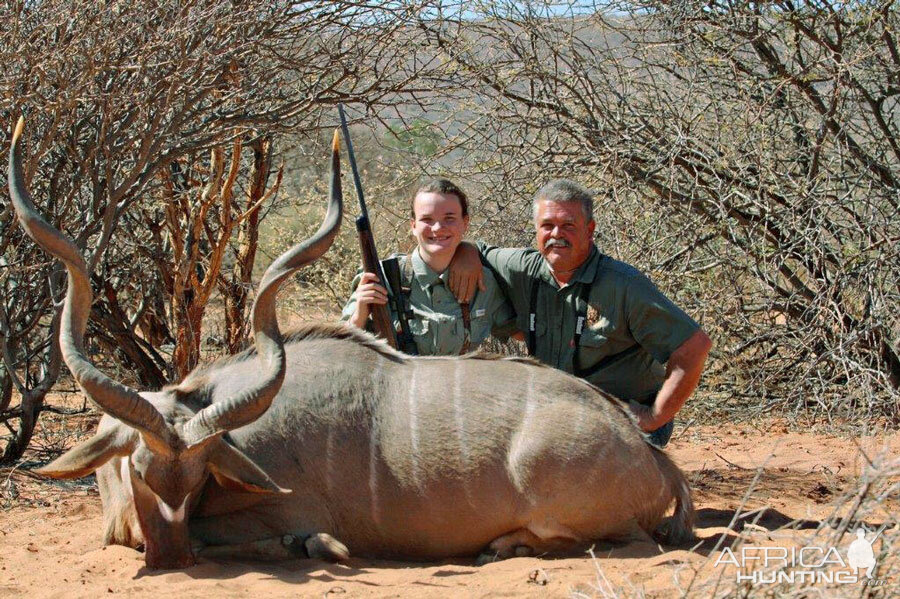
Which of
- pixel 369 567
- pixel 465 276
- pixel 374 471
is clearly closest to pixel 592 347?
pixel 465 276

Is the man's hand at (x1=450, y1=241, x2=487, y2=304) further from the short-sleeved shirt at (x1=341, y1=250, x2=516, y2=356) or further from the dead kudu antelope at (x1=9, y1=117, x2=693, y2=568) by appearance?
the dead kudu antelope at (x1=9, y1=117, x2=693, y2=568)

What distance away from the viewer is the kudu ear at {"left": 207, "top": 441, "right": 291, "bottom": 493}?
3877mm

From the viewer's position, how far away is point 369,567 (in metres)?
4.00

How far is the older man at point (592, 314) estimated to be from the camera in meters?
4.42

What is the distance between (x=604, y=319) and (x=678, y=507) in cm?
83

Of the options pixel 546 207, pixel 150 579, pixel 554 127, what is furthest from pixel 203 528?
pixel 554 127

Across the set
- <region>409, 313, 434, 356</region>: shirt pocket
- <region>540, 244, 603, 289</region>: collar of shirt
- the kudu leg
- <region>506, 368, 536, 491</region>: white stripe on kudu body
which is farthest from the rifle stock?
the kudu leg

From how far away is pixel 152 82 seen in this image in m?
5.18

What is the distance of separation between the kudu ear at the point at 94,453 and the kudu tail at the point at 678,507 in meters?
1.98

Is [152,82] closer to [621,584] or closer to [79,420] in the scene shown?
[79,420]

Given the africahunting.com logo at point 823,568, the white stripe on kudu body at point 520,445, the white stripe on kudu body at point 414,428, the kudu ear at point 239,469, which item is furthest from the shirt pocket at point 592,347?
the africahunting.com logo at point 823,568

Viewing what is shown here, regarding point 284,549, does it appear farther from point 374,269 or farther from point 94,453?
point 374,269

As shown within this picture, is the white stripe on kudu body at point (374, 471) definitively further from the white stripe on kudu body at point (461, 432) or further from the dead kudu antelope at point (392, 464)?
the white stripe on kudu body at point (461, 432)

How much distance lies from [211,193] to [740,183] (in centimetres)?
308
